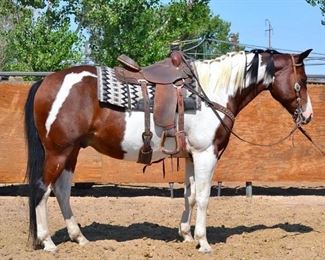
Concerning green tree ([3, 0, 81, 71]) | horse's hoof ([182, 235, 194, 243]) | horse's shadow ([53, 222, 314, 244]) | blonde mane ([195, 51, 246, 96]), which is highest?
green tree ([3, 0, 81, 71])

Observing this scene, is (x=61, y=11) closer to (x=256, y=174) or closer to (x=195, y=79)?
(x=256, y=174)

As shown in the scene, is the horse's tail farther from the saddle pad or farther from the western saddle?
the western saddle

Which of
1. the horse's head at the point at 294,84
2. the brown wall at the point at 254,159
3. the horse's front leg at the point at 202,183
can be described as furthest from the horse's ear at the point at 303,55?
the brown wall at the point at 254,159

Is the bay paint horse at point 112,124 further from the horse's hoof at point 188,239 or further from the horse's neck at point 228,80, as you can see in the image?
the horse's hoof at point 188,239

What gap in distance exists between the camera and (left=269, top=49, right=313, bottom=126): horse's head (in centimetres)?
625

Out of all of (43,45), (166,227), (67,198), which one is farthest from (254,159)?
(43,45)

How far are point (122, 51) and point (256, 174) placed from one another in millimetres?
7399

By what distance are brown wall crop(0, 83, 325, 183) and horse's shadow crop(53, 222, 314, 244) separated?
1915 millimetres

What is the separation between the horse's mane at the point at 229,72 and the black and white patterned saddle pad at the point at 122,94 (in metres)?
0.30

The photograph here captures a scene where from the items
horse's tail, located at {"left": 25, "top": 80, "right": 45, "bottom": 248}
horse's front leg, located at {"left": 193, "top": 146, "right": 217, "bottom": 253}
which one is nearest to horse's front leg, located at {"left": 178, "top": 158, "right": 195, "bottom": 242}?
horse's front leg, located at {"left": 193, "top": 146, "right": 217, "bottom": 253}

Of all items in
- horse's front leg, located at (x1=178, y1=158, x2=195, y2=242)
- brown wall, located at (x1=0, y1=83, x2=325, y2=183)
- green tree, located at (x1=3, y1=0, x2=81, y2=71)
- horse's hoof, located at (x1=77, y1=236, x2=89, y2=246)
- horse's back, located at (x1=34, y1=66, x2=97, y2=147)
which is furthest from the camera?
green tree, located at (x1=3, y1=0, x2=81, y2=71)

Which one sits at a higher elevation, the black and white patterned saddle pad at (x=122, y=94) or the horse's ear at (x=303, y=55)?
the horse's ear at (x=303, y=55)

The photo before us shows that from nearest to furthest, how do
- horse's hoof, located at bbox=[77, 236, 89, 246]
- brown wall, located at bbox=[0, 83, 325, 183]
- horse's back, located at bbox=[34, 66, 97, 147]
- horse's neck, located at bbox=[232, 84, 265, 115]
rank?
horse's back, located at bbox=[34, 66, 97, 147], horse's hoof, located at bbox=[77, 236, 89, 246], horse's neck, located at bbox=[232, 84, 265, 115], brown wall, located at bbox=[0, 83, 325, 183]

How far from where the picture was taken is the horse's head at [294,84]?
20.5 feet
